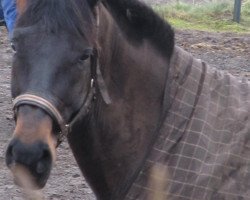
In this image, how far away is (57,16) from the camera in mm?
2311

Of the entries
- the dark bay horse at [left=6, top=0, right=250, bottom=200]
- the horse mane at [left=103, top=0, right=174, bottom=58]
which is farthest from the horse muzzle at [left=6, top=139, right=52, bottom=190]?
the horse mane at [left=103, top=0, right=174, bottom=58]

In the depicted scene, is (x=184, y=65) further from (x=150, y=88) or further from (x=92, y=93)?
(x=92, y=93)

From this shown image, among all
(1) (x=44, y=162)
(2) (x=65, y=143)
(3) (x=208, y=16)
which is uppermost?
(3) (x=208, y=16)

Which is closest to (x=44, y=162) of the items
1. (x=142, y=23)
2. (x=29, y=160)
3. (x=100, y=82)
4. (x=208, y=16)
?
(x=29, y=160)

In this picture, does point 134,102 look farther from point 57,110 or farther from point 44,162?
point 44,162

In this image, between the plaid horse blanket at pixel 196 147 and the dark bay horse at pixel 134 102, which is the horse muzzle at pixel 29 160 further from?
the plaid horse blanket at pixel 196 147

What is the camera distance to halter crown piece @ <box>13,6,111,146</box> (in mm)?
2215

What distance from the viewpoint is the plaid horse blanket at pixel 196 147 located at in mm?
2486

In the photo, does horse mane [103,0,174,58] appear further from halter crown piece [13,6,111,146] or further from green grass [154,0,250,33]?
green grass [154,0,250,33]

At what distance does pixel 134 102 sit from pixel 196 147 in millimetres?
288

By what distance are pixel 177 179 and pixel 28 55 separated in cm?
71

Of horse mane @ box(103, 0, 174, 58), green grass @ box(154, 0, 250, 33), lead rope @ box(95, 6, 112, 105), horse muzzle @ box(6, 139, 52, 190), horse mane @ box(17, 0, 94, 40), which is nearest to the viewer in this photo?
horse muzzle @ box(6, 139, 52, 190)

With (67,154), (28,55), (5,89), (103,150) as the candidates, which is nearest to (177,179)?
(103,150)

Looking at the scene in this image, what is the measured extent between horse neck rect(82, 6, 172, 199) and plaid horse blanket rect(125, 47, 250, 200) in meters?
0.05
